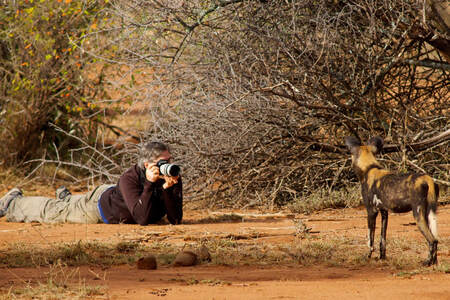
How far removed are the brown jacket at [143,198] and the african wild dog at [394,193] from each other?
2.07 metres

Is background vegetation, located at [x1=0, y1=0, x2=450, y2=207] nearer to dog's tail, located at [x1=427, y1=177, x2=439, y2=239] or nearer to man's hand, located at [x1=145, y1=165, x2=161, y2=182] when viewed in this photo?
man's hand, located at [x1=145, y1=165, x2=161, y2=182]

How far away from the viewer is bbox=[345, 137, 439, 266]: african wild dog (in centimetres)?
421

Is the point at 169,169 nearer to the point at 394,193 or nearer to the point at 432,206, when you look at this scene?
the point at 394,193

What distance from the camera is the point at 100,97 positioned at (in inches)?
459

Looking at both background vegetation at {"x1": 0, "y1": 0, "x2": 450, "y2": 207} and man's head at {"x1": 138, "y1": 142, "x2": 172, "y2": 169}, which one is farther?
background vegetation at {"x1": 0, "y1": 0, "x2": 450, "y2": 207}

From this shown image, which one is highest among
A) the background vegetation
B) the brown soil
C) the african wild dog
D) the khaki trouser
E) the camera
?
the background vegetation

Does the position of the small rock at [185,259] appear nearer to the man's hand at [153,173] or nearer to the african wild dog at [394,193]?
the african wild dog at [394,193]

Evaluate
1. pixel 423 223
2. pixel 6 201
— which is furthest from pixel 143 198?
pixel 423 223

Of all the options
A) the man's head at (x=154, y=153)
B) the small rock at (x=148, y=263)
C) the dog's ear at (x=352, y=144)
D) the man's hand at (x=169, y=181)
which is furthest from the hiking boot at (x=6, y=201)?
the dog's ear at (x=352, y=144)

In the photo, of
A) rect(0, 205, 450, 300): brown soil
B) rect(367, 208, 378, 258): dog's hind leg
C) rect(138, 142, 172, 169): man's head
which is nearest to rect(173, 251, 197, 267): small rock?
rect(0, 205, 450, 300): brown soil

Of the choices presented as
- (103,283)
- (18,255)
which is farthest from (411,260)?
(18,255)

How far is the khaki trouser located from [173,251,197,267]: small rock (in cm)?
229

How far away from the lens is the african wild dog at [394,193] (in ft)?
13.8

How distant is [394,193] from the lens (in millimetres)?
4379
